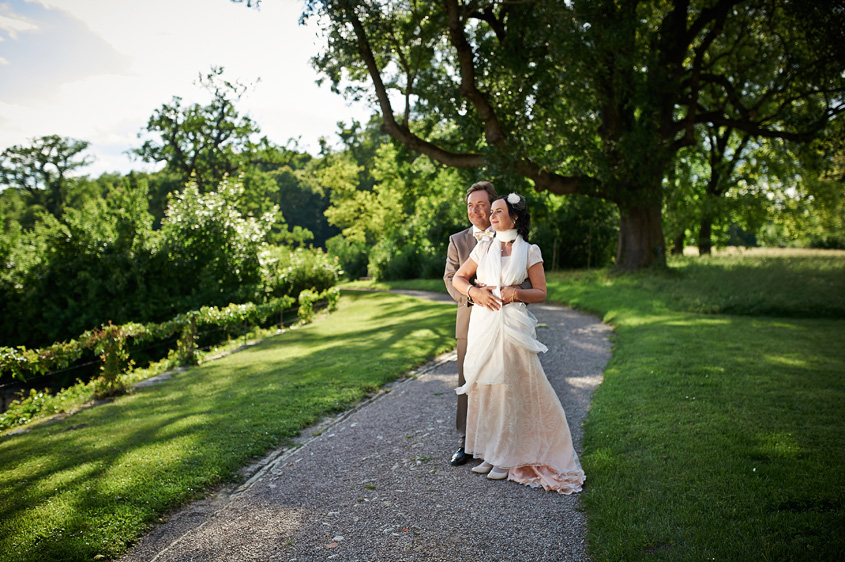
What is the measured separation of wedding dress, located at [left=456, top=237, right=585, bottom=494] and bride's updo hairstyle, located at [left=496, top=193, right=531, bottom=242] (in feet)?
0.29

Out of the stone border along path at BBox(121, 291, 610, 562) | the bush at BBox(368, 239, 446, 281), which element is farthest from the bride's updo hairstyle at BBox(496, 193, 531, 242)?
the bush at BBox(368, 239, 446, 281)

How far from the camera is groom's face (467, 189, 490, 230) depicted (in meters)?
4.82

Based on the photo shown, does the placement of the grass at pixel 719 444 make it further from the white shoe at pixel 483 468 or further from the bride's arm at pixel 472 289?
the bride's arm at pixel 472 289

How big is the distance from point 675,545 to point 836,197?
3259 centimetres

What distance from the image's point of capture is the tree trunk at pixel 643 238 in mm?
18984

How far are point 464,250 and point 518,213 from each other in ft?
2.73

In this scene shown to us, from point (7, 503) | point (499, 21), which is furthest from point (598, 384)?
point (499, 21)

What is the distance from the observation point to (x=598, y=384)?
7453mm

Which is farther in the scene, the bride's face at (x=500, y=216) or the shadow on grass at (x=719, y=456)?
the bride's face at (x=500, y=216)

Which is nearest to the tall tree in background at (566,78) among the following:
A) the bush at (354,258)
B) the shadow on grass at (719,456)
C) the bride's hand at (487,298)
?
the shadow on grass at (719,456)

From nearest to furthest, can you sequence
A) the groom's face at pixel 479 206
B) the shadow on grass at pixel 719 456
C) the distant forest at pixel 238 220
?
the shadow on grass at pixel 719 456 < the groom's face at pixel 479 206 < the distant forest at pixel 238 220

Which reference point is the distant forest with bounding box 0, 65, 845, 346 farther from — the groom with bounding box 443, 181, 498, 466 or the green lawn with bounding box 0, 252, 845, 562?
the groom with bounding box 443, 181, 498, 466

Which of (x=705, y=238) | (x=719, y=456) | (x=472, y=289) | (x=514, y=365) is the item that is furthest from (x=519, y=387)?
(x=705, y=238)

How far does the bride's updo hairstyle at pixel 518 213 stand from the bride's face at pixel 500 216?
0.04 meters
